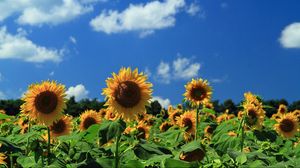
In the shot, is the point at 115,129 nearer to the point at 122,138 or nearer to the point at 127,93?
the point at 127,93

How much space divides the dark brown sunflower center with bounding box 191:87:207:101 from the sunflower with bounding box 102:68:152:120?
442cm

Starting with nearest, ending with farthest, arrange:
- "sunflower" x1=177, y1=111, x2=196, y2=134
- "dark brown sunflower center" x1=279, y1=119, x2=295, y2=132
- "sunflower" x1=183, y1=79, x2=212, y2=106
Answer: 1. "sunflower" x1=183, y1=79, x2=212, y2=106
2. "sunflower" x1=177, y1=111, x2=196, y2=134
3. "dark brown sunflower center" x1=279, y1=119, x2=295, y2=132

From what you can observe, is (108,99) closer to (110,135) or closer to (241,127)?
(110,135)

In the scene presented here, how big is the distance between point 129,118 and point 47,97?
1403 millimetres

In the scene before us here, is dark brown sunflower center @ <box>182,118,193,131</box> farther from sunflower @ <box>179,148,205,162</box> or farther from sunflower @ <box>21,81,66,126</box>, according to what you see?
sunflower @ <box>179,148,205,162</box>

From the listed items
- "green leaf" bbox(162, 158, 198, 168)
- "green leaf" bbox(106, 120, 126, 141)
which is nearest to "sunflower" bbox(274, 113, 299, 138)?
"green leaf" bbox(106, 120, 126, 141)

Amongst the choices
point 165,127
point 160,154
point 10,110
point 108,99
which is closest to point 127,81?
point 108,99

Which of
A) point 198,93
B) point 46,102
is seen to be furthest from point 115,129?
point 198,93

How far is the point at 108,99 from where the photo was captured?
505 cm

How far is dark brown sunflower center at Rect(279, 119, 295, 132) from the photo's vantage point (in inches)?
435

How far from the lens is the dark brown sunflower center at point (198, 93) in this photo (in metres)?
9.57

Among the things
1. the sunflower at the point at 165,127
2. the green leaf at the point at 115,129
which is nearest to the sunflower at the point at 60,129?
the green leaf at the point at 115,129

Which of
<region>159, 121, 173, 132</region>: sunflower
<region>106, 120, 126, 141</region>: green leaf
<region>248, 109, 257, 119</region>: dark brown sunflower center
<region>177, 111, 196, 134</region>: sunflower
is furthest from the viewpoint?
<region>159, 121, 173, 132</region>: sunflower

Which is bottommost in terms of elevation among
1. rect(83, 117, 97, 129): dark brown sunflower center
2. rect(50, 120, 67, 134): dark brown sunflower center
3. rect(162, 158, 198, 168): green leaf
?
rect(162, 158, 198, 168): green leaf
